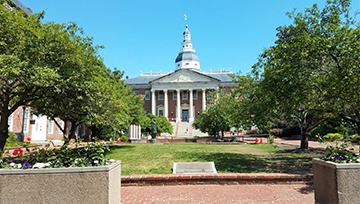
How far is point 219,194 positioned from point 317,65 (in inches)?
232

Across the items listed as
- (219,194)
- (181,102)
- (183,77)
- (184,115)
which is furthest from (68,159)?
(181,102)

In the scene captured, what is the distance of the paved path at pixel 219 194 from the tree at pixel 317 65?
3586mm

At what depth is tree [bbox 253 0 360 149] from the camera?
32.1 ft

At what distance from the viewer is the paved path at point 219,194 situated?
7.16m

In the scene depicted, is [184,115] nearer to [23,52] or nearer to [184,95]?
[184,95]

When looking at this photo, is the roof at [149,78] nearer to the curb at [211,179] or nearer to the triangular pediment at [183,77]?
the triangular pediment at [183,77]

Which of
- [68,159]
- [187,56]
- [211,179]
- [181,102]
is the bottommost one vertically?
[211,179]

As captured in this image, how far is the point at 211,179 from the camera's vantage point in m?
8.91

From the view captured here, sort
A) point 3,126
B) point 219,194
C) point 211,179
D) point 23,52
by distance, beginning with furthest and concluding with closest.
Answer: point 3,126
point 23,52
point 211,179
point 219,194

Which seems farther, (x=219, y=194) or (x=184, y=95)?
(x=184, y=95)

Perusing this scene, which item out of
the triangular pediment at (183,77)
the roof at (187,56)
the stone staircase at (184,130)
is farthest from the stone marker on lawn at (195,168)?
the roof at (187,56)

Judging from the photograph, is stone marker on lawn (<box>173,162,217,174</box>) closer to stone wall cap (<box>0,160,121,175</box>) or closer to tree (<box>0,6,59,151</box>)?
stone wall cap (<box>0,160,121,175</box>)

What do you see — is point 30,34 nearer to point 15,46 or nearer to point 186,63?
point 15,46

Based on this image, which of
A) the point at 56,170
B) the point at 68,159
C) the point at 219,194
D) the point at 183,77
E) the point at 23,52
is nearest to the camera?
the point at 56,170
